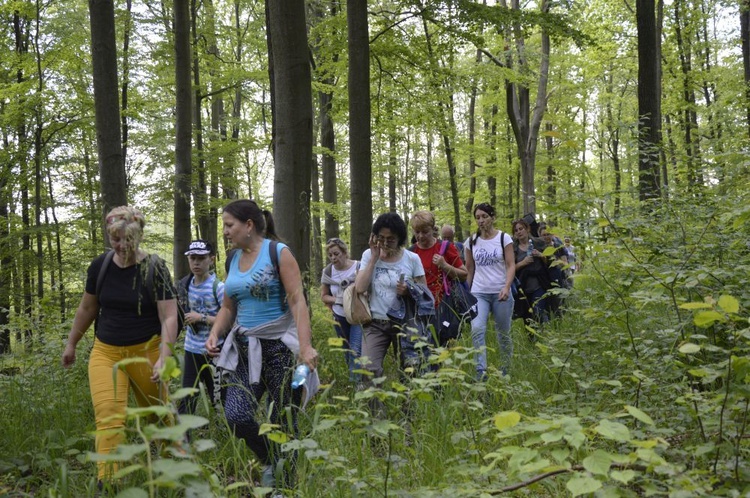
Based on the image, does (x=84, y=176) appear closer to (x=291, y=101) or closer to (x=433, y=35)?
(x=433, y=35)

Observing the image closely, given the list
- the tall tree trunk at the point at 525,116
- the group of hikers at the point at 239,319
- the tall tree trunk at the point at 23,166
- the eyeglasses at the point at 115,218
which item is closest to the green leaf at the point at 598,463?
the group of hikers at the point at 239,319

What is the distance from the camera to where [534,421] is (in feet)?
8.46

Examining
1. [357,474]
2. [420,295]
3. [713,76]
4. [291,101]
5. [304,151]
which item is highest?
[713,76]

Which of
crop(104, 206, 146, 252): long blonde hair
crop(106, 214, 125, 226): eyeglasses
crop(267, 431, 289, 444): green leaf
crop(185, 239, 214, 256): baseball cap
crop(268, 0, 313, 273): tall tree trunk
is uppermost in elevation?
crop(268, 0, 313, 273): tall tree trunk

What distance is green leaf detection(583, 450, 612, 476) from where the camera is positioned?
6.57 ft

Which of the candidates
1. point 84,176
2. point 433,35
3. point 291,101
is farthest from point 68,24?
point 291,101

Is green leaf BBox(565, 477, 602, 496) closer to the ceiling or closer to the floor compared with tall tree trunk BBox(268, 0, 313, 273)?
closer to the floor

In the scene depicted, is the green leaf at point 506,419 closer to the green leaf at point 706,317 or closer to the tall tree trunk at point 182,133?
the green leaf at point 706,317

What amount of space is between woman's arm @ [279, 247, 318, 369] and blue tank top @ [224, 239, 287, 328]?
0.06m

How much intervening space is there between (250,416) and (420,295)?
2115 millimetres

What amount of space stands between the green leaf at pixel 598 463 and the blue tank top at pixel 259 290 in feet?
8.19

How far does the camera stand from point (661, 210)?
690cm

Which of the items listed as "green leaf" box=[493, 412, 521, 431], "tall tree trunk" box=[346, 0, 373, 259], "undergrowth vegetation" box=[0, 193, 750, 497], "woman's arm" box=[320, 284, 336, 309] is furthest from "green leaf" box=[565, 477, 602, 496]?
"tall tree trunk" box=[346, 0, 373, 259]

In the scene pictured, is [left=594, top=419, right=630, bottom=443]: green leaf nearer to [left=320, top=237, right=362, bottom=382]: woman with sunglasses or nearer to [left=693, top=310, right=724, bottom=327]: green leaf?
[left=693, top=310, right=724, bottom=327]: green leaf
